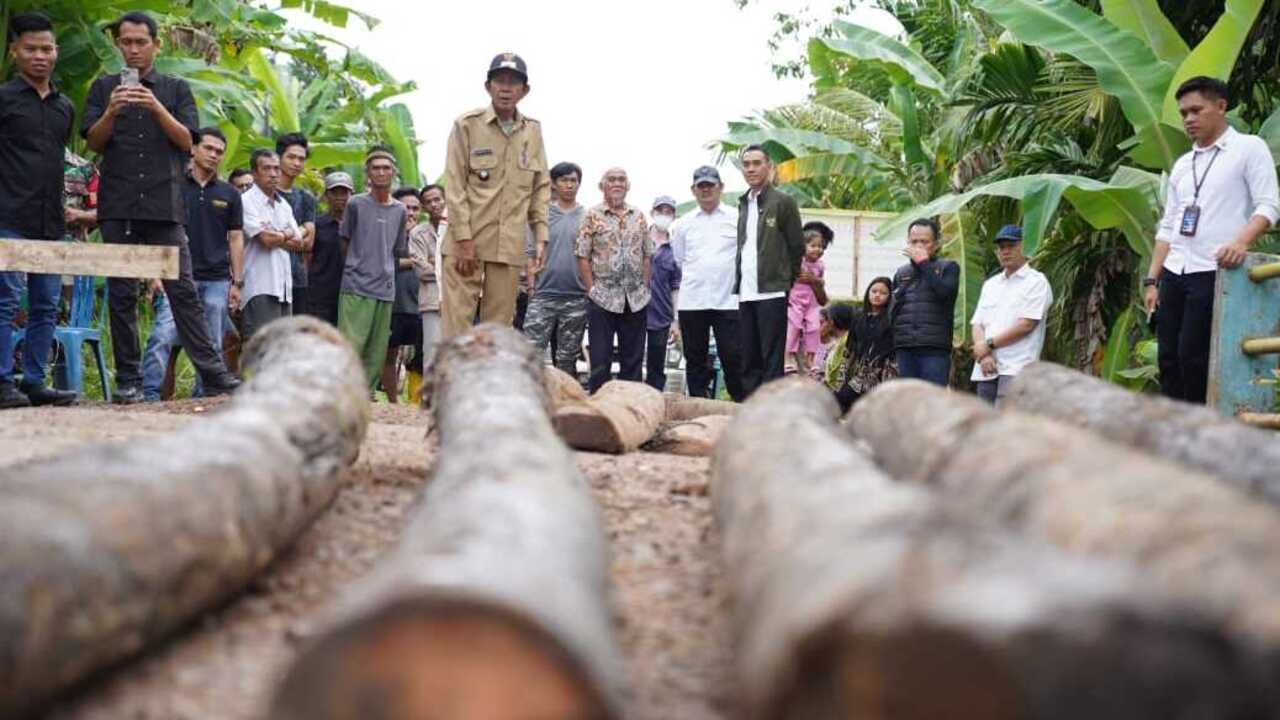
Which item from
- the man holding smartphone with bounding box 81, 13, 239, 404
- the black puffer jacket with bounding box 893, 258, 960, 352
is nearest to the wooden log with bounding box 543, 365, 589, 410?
the man holding smartphone with bounding box 81, 13, 239, 404

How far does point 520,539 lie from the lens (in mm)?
2330

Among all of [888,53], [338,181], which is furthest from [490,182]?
[888,53]

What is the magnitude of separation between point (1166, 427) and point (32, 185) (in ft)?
Answer: 20.9

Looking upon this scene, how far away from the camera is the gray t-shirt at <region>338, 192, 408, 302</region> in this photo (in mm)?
9875

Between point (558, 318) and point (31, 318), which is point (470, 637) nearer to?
point (31, 318)

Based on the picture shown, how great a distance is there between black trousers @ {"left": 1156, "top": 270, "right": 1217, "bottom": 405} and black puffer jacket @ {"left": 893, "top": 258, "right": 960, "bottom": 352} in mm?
2020

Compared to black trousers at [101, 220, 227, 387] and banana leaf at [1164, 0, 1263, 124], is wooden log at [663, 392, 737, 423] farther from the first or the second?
banana leaf at [1164, 0, 1263, 124]

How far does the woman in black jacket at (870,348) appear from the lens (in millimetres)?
9859

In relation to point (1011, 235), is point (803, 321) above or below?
below

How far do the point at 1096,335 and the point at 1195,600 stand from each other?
432 inches

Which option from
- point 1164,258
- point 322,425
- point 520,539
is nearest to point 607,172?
point 1164,258

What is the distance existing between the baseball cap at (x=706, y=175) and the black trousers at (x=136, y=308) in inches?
155

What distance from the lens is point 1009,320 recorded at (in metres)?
8.91

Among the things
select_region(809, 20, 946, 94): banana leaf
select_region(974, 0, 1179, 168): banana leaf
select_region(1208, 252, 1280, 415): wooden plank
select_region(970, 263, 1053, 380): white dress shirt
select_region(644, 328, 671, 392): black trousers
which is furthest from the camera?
select_region(809, 20, 946, 94): banana leaf
